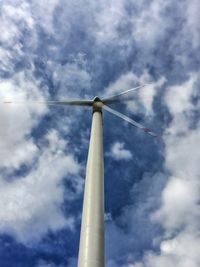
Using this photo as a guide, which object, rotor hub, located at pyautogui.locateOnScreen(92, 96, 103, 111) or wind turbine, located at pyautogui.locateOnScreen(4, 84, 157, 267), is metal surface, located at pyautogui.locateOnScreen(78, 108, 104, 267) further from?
rotor hub, located at pyautogui.locateOnScreen(92, 96, 103, 111)

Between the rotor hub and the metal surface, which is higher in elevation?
the rotor hub

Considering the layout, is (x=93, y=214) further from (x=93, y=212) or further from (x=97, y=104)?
(x=97, y=104)

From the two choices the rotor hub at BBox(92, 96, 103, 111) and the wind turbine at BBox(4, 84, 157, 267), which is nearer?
the wind turbine at BBox(4, 84, 157, 267)

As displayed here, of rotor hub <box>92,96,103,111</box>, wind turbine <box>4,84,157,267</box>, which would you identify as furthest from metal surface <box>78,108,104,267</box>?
rotor hub <box>92,96,103,111</box>

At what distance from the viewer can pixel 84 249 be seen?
27500mm

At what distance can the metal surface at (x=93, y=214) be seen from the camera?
2697 centimetres

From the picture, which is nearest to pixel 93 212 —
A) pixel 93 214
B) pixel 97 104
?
pixel 93 214

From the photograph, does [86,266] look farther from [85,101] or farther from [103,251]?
[85,101]

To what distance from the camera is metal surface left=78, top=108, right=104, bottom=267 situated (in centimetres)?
2697

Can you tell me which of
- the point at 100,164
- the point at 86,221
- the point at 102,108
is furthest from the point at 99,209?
the point at 102,108

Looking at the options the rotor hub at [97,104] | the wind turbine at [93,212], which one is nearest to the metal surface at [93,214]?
the wind turbine at [93,212]

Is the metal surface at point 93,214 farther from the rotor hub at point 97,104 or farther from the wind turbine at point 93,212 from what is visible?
the rotor hub at point 97,104

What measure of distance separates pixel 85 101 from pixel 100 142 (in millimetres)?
13646

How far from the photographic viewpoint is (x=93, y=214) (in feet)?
98.6
